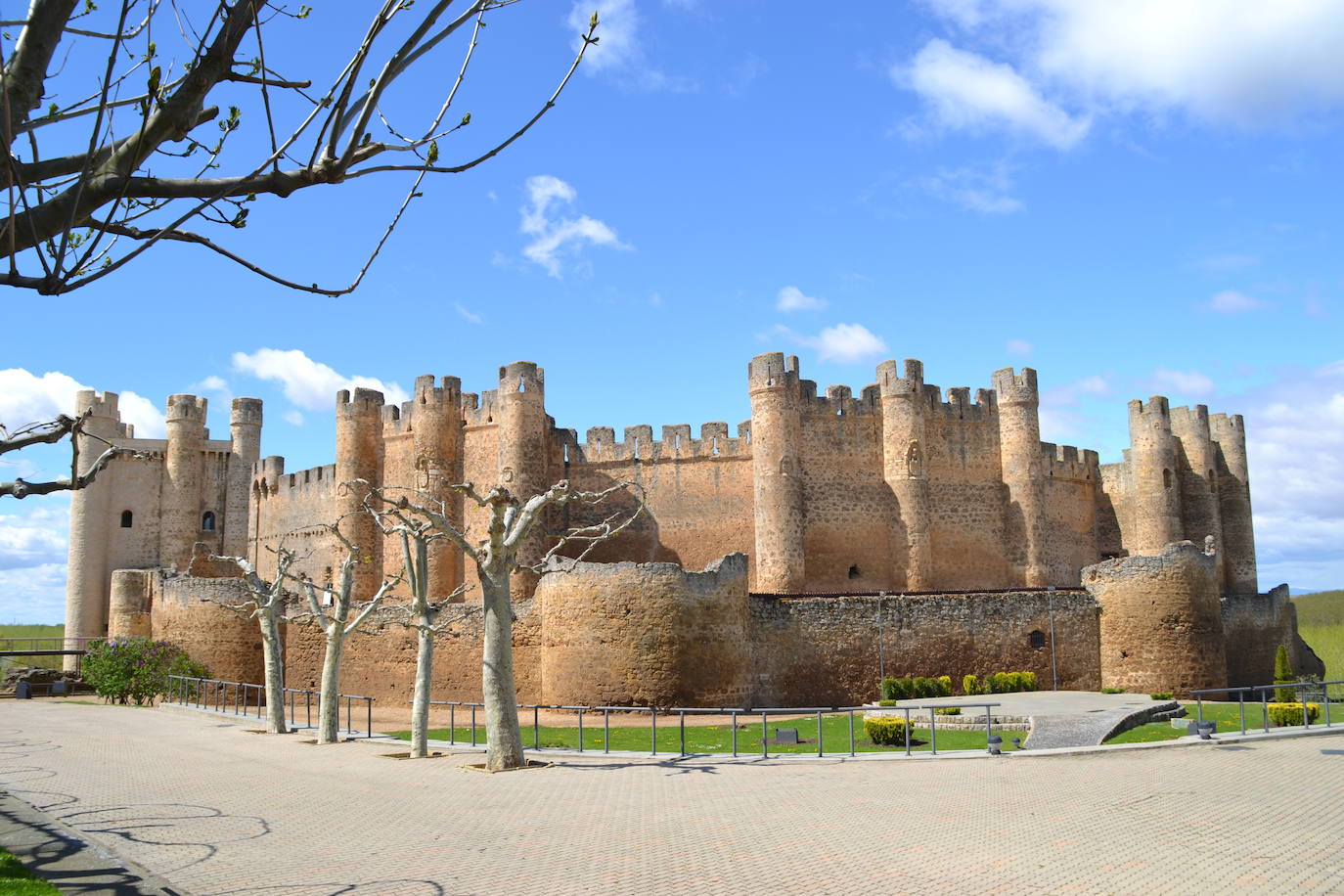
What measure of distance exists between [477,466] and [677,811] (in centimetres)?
2756

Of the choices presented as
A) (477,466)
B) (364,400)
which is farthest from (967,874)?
(364,400)

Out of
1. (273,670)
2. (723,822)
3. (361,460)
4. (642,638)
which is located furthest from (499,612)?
(361,460)

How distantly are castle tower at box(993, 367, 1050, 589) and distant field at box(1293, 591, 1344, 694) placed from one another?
32.7 ft

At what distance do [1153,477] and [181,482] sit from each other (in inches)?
1536

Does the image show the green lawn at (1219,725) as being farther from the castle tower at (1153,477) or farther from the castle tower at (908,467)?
the castle tower at (1153,477)

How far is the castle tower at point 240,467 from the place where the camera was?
4828 cm

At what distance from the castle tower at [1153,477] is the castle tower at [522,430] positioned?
71.6ft

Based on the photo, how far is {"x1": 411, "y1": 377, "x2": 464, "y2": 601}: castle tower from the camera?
38375 millimetres

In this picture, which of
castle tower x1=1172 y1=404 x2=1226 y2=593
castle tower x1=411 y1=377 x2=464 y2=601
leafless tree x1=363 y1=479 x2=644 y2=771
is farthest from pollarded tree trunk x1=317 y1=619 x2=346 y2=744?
castle tower x1=1172 y1=404 x2=1226 y2=593

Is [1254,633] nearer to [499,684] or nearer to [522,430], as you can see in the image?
[522,430]

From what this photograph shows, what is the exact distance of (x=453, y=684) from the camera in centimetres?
2833

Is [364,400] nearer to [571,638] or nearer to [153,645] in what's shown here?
[153,645]

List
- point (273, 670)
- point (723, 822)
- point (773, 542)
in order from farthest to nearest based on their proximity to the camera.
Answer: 1. point (773, 542)
2. point (273, 670)
3. point (723, 822)

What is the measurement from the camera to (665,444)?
39.3 m
